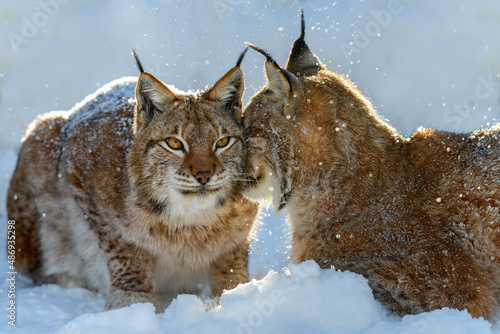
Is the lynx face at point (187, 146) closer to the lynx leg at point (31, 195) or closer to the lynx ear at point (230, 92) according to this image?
the lynx ear at point (230, 92)

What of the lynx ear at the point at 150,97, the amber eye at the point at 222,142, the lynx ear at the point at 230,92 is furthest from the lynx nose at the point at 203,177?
the lynx ear at the point at 150,97

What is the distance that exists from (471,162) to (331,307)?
120cm

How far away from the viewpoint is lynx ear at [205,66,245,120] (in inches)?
153

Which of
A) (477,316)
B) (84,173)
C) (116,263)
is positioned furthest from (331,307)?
(84,173)

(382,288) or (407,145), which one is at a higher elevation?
(407,145)

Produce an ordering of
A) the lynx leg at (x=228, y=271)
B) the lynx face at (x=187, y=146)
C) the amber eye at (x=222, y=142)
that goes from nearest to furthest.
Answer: the lynx face at (x=187, y=146) → the amber eye at (x=222, y=142) → the lynx leg at (x=228, y=271)

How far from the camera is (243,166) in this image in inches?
145

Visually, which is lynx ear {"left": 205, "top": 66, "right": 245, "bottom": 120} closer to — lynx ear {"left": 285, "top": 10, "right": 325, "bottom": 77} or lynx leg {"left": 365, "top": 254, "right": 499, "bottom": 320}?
lynx ear {"left": 285, "top": 10, "right": 325, "bottom": 77}

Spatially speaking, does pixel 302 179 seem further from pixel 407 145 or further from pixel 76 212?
pixel 76 212

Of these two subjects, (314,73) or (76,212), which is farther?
(76,212)

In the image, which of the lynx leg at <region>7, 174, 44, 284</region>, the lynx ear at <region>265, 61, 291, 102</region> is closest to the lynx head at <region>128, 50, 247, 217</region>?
the lynx ear at <region>265, 61, 291, 102</region>

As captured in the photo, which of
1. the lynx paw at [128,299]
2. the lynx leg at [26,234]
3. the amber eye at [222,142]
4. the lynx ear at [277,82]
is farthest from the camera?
the lynx leg at [26,234]

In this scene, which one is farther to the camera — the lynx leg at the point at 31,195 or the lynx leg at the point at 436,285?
the lynx leg at the point at 31,195

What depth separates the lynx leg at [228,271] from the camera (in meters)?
4.38
